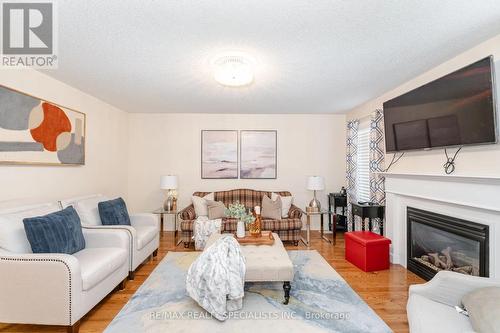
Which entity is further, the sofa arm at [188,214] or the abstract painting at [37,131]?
the sofa arm at [188,214]

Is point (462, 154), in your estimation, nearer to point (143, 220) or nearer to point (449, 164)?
point (449, 164)

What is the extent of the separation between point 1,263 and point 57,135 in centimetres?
181

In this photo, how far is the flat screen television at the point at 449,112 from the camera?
2.16 m

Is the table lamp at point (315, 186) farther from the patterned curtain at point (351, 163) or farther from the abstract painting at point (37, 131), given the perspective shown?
the abstract painting at point (37, 131)

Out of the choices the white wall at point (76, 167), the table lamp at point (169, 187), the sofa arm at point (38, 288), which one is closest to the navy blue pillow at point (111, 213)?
the white wall at point (76, 167)

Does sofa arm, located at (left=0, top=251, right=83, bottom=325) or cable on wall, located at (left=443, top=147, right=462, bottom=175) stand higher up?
cable on wall, located at (left=443, top=147, right=462, bottom=175)

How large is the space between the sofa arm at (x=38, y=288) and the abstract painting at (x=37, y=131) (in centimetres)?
127

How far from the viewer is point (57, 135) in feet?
10.8

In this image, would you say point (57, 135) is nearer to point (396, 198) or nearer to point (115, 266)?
point (115, 266)

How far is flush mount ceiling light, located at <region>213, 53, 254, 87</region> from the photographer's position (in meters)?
2.56

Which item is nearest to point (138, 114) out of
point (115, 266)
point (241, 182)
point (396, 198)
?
point (241, 182)

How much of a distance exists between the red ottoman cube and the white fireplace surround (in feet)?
1.17

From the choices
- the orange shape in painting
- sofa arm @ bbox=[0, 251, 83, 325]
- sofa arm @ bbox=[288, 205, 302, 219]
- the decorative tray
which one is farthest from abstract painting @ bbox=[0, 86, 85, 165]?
sofa arm @ bbox=[288, 205, 302, 219]

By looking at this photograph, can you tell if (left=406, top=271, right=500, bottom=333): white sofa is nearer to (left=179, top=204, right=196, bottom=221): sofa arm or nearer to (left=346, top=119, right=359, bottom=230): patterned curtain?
(left=346, top=119, right=359, bottom=230): patterned curtain
